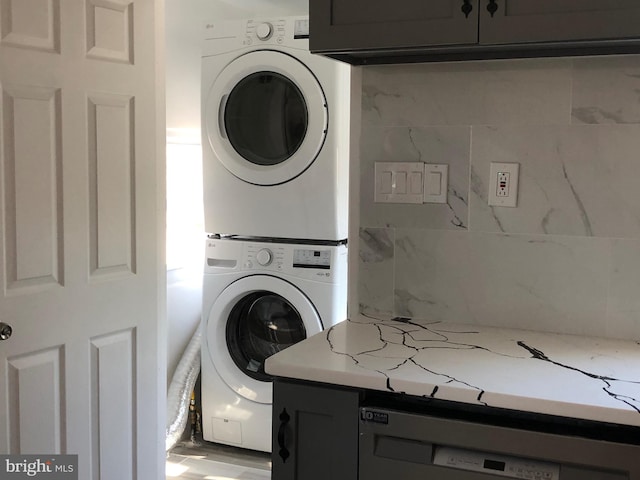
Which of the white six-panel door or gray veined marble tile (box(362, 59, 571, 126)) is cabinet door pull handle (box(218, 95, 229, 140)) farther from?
gray veined marble tile (box(362, 59, 571, 126))

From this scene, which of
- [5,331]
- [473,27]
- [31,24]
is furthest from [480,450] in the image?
[31,24]

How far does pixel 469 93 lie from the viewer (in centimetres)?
194

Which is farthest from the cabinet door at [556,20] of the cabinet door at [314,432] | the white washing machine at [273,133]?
the white washing machine at [273,133]

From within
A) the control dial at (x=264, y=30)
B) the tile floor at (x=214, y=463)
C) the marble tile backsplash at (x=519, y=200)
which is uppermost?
the control dial at (x=264, y=30)

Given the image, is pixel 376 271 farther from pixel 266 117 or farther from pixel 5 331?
pixel 266 117

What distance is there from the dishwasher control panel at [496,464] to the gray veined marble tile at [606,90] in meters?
0.88

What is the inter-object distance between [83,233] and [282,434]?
0.98m

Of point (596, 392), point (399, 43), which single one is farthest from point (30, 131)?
point (596, 392)

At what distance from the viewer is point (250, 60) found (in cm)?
313

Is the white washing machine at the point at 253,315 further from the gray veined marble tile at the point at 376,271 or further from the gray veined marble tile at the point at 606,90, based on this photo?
the gray veined marble tile at the point at 606,90

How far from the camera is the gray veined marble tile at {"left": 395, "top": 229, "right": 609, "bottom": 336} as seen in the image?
1.86 metres

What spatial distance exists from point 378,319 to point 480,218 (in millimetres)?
400

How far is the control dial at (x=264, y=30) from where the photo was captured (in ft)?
10.1

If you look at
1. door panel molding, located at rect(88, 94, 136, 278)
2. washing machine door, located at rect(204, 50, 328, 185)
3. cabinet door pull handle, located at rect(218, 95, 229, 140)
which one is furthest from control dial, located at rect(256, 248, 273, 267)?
door panel molding, located at rect(88, 94, 136, 278)
